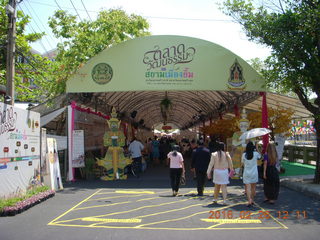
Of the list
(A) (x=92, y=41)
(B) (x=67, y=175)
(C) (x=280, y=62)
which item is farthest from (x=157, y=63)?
(B) (x=67, y=175)

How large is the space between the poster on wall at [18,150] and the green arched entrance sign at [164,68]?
3.84 meters

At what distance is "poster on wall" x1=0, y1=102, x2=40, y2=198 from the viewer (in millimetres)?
7973

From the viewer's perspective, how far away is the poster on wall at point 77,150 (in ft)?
42.5

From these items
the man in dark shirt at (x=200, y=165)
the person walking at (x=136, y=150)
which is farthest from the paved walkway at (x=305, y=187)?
the person walking at (x=136, y=150)

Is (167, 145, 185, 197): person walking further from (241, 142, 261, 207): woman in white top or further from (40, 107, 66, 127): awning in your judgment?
(40, 107, 66, 127): awning

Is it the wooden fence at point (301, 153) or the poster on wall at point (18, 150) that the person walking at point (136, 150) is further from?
the wooden fence at point (301, 153)

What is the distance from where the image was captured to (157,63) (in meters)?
13.5

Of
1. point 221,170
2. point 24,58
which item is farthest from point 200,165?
point 24,58

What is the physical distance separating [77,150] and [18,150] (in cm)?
441

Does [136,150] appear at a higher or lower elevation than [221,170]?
higher

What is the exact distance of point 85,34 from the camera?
15.5 metres

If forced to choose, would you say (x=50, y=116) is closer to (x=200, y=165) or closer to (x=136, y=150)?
(x=136, y=150)
